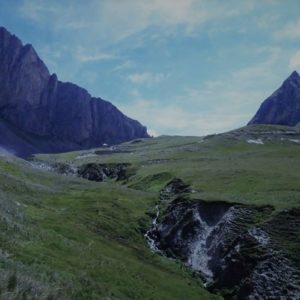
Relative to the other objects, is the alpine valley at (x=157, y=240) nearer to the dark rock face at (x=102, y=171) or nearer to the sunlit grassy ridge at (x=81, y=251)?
the sunlit grassy ridge at (x=81, y=251)

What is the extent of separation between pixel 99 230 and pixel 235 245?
65.3 ft

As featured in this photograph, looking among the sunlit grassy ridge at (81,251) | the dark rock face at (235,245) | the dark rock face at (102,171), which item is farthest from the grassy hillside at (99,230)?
the dark rock face at (102,171)

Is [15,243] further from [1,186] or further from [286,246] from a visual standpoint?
[1,186]

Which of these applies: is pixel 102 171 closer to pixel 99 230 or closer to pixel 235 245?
pixel 99 230

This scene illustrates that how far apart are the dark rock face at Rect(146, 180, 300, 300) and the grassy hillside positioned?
267 centimetres

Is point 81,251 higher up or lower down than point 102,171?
lower down

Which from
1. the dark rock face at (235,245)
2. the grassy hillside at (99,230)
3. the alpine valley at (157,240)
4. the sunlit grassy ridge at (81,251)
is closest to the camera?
the sunlit grassy ridge at (81,251)

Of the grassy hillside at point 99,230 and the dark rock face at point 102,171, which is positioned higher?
the dark rock face at point 102,171

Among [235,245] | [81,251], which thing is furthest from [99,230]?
[81,251]

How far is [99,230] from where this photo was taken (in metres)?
69.4

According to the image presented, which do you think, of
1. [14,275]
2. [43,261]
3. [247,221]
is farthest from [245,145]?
[14,275]

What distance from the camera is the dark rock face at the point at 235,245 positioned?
51781mm

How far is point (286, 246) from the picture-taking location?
183 feet

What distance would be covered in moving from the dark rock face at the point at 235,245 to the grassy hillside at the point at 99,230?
8.75 ft
